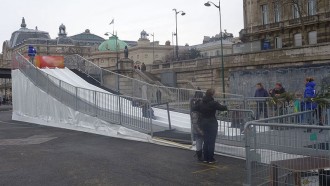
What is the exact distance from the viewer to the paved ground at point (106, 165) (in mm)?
7695

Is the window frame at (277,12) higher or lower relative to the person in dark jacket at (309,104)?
higher

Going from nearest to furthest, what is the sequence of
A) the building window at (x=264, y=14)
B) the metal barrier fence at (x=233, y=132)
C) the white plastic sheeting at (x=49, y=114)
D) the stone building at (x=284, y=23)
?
the metal barrier fence at (x=233, y=132), the white plastic sheeting at (x=49, y=114), the stone building at (x=284, y=23), the building window at (x=264, y=14)

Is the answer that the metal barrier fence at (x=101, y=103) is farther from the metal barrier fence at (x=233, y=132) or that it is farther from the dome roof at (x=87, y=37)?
the dome roof at (x=87, y=37)

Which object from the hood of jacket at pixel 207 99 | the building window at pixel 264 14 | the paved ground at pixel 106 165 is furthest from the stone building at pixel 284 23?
the hood of jacket at pixel 207 99

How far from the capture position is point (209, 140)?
918 cm

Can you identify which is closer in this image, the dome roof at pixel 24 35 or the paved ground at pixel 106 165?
the paved ground at pixel 106 165

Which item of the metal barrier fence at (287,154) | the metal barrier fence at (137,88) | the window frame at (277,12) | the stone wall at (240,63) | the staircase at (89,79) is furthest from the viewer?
the window frame at (277,12)

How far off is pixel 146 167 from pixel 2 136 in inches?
352

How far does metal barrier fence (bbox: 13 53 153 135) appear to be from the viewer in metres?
13.4

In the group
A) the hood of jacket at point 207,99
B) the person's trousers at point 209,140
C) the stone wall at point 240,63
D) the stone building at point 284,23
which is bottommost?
the person's trousers at point 209,140

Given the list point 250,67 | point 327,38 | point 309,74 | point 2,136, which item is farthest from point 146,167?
point 327,38

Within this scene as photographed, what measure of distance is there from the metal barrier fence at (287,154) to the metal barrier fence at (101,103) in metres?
A: 6.93

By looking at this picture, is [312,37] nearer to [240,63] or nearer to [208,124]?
[240,63]

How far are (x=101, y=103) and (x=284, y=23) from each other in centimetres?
3653
